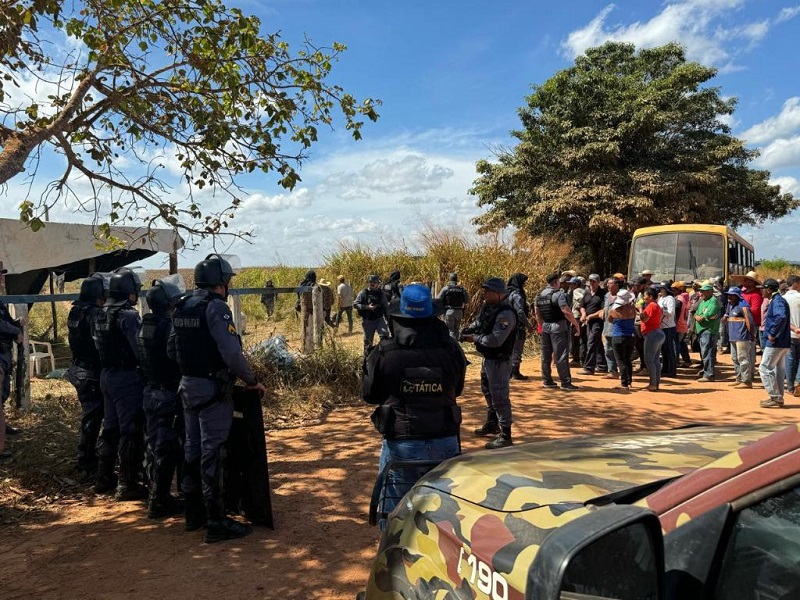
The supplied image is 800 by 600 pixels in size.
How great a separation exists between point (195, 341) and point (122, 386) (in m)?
1.35

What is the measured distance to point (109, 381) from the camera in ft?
15.4

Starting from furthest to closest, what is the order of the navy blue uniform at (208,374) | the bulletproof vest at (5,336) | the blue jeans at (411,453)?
the bulletproof vest at (5,336), the navy blue uniform at (208,374), the blue jeans at (411,453)

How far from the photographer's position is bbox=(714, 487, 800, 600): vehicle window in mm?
1127

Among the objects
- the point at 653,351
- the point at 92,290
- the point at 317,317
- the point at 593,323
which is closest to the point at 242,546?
the point at 92,290

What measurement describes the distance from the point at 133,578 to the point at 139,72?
4.68 m

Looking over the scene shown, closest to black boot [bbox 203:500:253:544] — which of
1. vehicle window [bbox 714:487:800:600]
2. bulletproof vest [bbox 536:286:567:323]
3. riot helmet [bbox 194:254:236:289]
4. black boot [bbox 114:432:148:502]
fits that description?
black boot [bbox 114:432:148:502]

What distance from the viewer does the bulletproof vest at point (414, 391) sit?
3115 millimetres

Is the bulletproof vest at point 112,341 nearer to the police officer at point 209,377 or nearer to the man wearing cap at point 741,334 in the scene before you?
the police officer at point 209,377

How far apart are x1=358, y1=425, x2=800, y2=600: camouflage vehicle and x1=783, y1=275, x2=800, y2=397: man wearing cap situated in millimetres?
6779

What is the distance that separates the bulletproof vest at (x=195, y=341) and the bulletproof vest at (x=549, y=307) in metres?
5.22

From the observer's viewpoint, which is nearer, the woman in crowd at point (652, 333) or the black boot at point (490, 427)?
the black boot at point (490, 427)

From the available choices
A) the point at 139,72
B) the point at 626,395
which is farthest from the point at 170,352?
the point at 626,395

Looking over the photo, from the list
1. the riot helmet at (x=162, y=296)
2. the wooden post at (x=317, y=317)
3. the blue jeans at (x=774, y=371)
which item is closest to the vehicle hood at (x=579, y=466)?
the riot helmet at (x=162, y=296)

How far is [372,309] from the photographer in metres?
10.1
